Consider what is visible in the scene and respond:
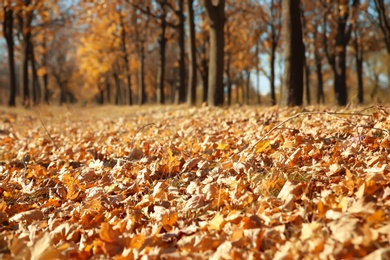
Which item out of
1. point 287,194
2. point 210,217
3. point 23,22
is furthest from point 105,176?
point 23,22

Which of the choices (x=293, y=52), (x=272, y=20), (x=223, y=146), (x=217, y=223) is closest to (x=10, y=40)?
(x=272, y=20)

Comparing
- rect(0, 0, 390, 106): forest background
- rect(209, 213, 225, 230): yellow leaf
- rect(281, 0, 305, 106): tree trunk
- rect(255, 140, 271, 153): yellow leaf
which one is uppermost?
rect(0, 0, 390, 106): forest background

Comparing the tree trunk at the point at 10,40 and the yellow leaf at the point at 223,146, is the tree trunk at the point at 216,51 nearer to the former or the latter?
the yellow leaf at the point at 223,146

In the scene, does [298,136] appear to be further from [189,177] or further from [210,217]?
[210,217]

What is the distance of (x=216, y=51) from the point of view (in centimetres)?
977

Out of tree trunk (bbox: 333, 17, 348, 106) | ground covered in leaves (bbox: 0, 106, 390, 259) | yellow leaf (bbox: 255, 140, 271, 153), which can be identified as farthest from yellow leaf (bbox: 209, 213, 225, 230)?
tree trunk (bbox: 333, 17, 348, 106)

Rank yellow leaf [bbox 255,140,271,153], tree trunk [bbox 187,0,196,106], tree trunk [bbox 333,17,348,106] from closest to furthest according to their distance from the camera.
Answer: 1. yellow leaf [bbox 255,140,271,153]
2. tree trunk [bbox 187,0,196,106]
3. tree trunk [bbox 333,17,348,106]

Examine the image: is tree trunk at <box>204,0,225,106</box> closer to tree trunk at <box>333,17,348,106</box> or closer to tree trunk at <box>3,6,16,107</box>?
tree trunk at <box>333,17,348,106</box>

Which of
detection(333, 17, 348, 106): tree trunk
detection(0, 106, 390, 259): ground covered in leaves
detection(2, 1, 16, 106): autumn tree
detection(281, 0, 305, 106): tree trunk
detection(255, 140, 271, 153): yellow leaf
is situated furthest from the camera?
detection(2, 1, 16, 106): autumn tree

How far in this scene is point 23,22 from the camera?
18422mm

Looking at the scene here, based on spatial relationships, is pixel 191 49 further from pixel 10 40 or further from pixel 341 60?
pixel 10 40

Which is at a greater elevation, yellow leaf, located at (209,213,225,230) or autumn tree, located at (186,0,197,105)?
autumn tree, located at (186,0,197,105)

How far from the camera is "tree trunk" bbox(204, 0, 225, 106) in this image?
9758 millimetres

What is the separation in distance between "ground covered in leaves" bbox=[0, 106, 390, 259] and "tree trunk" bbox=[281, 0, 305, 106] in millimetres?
3030
